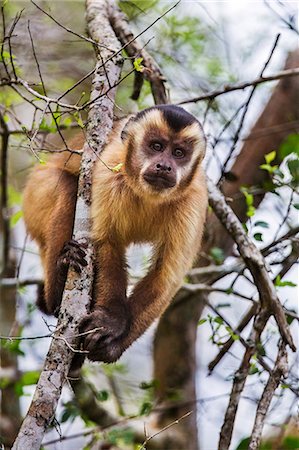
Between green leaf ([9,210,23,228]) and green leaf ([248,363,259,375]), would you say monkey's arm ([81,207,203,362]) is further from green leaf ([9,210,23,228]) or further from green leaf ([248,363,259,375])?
green leaf ([9,210,23,228])

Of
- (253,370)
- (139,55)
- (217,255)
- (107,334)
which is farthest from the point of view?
(217,255)

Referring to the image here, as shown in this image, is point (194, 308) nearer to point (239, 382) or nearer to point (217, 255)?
point (217, 255)

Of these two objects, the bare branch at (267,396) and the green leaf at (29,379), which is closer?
the bare branch at (267,396)

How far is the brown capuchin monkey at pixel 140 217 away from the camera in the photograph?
498 cm

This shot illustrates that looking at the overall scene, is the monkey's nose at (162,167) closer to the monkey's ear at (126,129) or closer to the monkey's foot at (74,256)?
the monkey's ear at (126,129)

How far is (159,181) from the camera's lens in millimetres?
5078

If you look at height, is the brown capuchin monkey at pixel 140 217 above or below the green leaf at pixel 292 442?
above

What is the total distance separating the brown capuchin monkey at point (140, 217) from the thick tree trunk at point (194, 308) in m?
2.36

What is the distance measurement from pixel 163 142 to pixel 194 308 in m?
3.34

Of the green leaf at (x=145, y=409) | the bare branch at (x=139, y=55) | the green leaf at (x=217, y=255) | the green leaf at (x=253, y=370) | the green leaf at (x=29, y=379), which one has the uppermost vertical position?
the bare branch at (x=139, y=55)

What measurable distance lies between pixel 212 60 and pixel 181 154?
3247 mm

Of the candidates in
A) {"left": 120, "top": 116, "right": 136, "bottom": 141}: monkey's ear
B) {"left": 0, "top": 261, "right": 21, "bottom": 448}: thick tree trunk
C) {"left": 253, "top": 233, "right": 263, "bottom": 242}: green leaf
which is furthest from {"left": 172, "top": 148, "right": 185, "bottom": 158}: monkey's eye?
{"left": 0, "top": 261, "right": 21, "bottom": 448}: thick tree trunk

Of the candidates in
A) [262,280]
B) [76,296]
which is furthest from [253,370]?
[76,296]

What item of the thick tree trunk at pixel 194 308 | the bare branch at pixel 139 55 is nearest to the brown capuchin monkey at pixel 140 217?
the bare branch at pixel 139 55
